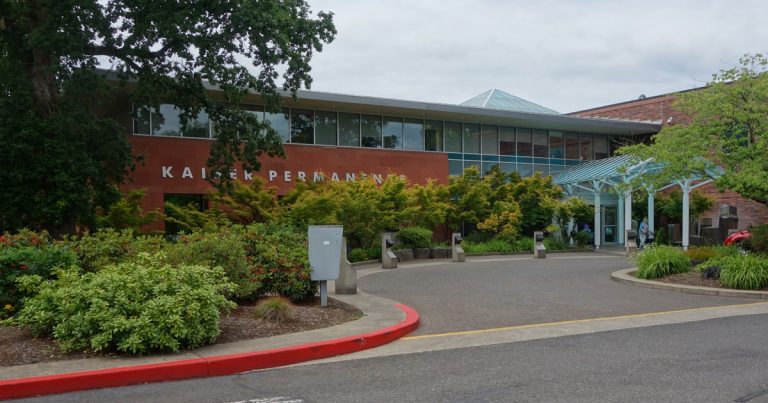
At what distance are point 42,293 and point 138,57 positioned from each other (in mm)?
13810

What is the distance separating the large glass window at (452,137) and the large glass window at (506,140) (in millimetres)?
2858

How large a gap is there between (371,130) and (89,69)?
46.7ft

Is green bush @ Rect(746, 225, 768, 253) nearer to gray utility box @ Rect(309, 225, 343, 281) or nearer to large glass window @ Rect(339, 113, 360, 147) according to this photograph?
gray utility box @ Rect(309, 225, 343, 281)

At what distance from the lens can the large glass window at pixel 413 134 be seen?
3234cm

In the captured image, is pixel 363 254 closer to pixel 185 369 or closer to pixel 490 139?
pixel 490 139

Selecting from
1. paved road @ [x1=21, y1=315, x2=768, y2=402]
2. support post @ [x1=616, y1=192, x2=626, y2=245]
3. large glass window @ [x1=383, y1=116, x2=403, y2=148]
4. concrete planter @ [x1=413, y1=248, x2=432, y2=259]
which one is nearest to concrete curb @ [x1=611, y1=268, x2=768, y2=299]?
paved road @ [x1=21, y1=315, x2=768, y2=402]

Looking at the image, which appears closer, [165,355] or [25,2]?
[165,355]

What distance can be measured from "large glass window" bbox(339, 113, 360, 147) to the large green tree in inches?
355

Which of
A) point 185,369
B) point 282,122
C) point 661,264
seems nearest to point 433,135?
point 282,122

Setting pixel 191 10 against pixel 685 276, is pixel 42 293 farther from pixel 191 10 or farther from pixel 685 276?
pixel 685 276

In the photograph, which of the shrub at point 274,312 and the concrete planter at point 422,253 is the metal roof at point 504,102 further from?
the shrub at point 274,312

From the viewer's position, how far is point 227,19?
19422 mm

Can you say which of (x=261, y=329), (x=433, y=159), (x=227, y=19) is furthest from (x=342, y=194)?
(x=261, y=329)

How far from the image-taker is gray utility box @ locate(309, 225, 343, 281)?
1116 cm
